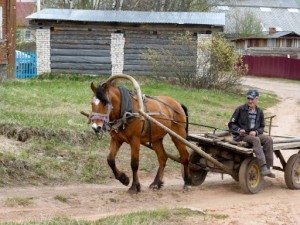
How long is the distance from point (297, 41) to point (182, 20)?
33581 mm

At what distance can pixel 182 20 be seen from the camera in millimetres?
29391

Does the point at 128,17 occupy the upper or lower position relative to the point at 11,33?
upper

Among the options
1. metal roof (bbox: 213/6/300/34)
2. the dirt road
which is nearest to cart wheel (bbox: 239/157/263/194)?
the dirt road

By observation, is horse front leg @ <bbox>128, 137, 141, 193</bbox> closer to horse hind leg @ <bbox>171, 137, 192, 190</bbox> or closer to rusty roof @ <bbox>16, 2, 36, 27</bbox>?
horse hind leg @ <bbox>171, 137, 192, 190</bbox>

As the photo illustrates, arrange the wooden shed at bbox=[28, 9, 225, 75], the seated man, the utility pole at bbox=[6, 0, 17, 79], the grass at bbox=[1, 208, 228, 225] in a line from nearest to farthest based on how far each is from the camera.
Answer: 1. the grass at bbox=[1, 208, 228, 225]
2. the seated man
3. the utility pole at bbox=[6, 0, 17, 79]
4. the wooden shed at bbox=[28, 9, 225, 75]

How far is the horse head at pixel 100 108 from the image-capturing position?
9.56 metres

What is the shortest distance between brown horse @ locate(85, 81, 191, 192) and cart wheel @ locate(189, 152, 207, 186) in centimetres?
43

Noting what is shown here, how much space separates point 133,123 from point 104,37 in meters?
19.7

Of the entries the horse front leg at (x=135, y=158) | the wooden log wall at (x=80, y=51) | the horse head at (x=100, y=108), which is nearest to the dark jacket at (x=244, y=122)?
the horse front leg at (x=135, y=158)

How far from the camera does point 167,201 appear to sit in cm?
1020

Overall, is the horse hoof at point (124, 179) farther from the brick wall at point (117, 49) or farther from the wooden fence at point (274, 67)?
the wooden fence at point (274, 67)

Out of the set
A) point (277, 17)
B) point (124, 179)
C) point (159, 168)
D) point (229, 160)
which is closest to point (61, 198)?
point (124, 179)

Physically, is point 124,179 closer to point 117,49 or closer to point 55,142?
point 55,142

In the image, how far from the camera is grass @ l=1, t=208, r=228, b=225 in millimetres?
7727
